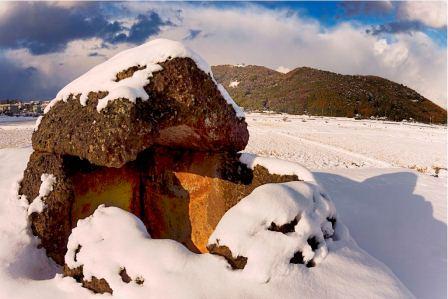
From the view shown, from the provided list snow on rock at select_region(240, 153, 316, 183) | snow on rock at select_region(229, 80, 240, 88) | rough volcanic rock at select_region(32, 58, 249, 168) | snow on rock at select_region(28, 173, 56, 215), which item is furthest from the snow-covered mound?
snow on rock at select_region(229, 80, 240, 88)

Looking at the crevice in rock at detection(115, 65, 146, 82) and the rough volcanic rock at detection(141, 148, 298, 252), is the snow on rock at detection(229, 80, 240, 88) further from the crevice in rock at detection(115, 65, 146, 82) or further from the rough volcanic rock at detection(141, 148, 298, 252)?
the crevice in rock at detection(115, 65, 146, 82)

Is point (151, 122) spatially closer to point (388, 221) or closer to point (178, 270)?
point (178, 270)

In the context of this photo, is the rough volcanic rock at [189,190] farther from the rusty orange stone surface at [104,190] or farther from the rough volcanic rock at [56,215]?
the rough volcanic rock at [56,215]

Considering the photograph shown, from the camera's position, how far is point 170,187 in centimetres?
593

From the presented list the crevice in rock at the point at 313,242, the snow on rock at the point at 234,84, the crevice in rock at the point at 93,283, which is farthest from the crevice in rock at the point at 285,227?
the snow on rock at the point at 234,84

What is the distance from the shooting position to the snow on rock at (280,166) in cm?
527

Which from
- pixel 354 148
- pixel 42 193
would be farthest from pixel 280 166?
pixel 354 148

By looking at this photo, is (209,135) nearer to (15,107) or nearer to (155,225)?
(155,225)

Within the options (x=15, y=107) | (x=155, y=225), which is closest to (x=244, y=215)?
(x=155, y=225)

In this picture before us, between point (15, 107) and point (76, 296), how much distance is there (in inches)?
2071

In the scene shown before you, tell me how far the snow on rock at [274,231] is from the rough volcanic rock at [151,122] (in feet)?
4.07

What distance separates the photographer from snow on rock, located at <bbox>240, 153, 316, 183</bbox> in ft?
17.3

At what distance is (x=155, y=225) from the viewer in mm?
5848

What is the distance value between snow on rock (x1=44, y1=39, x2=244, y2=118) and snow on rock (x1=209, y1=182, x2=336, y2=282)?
5.24 feet
